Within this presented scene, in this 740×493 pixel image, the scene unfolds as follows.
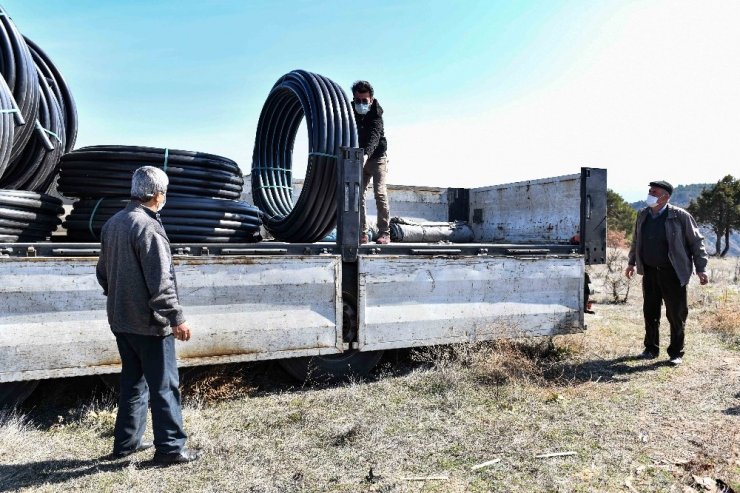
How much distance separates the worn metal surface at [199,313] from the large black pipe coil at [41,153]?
184cm

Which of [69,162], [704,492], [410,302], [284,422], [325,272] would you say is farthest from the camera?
[69,162]

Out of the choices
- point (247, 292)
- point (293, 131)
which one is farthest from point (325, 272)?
point (293, 131)

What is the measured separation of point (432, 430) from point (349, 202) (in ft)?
5.82

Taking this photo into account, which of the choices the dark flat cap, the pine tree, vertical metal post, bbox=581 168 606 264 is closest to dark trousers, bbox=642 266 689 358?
vertical metal post, bbox=581 168 606 264

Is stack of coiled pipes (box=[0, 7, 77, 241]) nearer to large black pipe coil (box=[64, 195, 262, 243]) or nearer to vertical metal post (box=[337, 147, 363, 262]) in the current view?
large black pipe coil (box=[64, 195, 262, 243])

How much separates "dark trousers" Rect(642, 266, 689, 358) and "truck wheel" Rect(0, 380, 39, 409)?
17.1 feet

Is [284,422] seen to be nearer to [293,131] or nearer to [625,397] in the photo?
[625,397]

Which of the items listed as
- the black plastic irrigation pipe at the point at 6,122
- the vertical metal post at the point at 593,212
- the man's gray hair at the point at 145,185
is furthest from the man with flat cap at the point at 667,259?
the black plastic irrigation pipe at the point at 6,122

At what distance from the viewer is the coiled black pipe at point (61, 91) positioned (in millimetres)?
5590

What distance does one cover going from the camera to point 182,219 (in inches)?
178

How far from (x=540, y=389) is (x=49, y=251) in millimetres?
3658

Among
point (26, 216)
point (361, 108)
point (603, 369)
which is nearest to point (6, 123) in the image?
point (26, 216)

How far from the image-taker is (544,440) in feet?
11.2

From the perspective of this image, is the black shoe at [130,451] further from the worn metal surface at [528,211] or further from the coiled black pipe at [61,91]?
the worn metal surface at [528,211]
